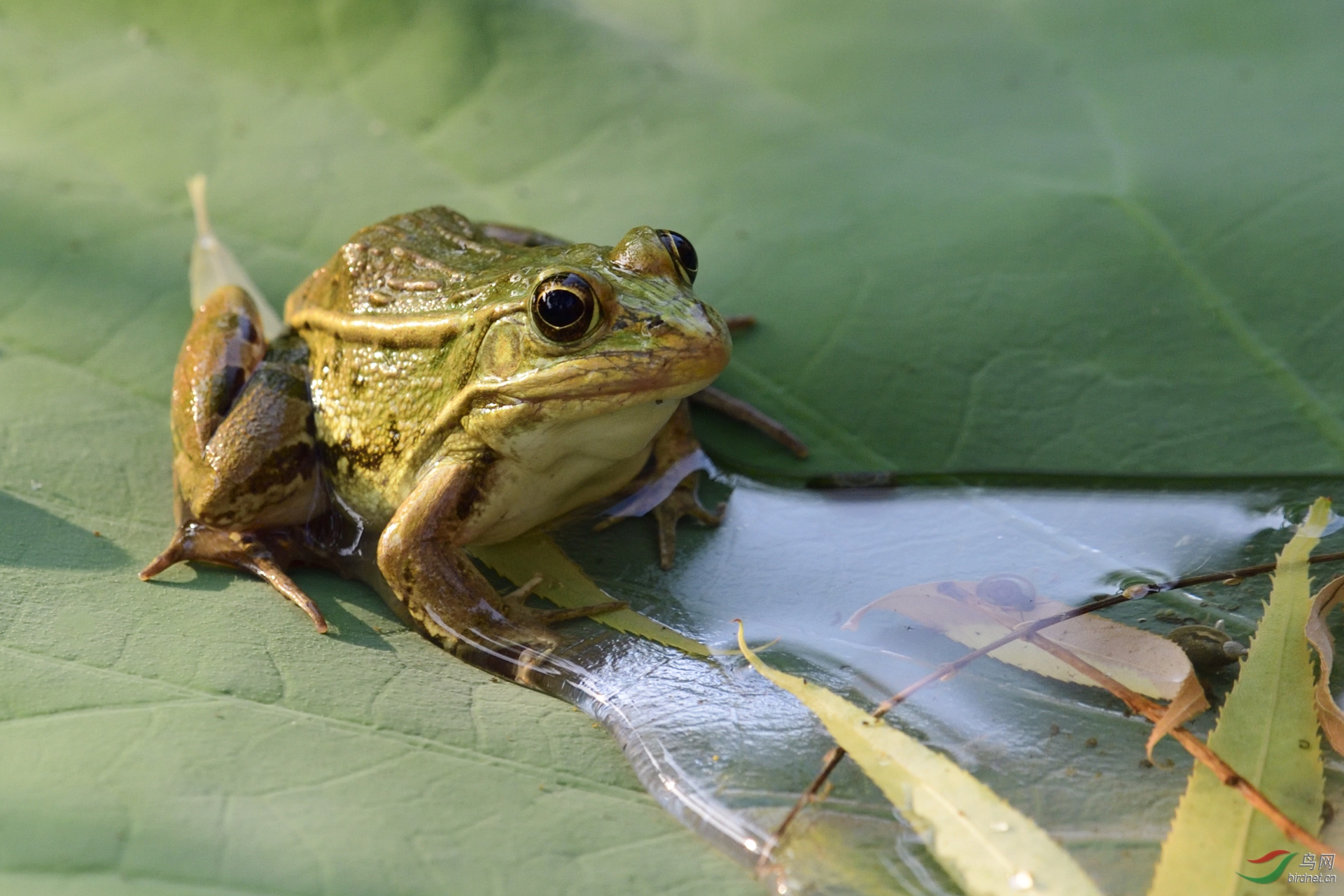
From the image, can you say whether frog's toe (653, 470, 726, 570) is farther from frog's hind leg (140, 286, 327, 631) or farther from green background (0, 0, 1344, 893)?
frog's hind leg (140, 286, 327, 631)

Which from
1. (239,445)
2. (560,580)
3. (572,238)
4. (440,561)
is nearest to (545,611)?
(560,580)

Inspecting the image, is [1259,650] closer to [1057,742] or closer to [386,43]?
[1057,742]

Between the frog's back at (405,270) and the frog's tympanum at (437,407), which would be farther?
the frog's back at (405,270)

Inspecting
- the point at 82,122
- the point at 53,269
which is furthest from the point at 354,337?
the point at 82,122

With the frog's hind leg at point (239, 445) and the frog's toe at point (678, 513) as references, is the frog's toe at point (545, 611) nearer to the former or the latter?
the frog's toe at point (678, 513)

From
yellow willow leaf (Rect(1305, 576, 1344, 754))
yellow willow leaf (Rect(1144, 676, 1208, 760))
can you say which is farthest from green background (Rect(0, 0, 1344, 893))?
yellow willow leaf (Rect(1144, 676, 1208, 760))

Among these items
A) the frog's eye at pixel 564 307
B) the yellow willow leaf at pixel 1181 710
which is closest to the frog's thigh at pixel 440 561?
the frog's eye at pixel 564 307
